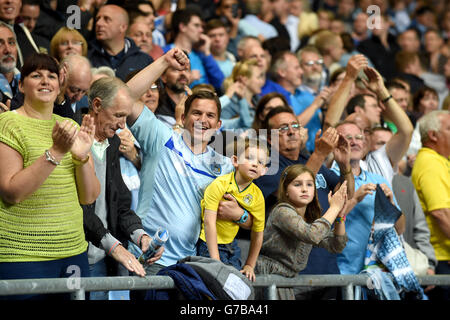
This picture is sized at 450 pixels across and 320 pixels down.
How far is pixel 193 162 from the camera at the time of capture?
4633 mm

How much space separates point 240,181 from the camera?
4562 mm

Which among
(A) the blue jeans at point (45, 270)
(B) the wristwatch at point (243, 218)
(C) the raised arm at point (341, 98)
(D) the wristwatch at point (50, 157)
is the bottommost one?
(A) the blue jeans at point (45, 270)

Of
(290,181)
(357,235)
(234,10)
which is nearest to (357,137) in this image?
(357,235)

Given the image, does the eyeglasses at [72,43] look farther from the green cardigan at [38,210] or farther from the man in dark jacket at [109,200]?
the green cardigan at [38,210]

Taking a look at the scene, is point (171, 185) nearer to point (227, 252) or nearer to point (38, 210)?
point (227, 252)

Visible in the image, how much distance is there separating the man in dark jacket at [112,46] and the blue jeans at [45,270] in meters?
2.91

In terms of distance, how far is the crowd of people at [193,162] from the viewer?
12.1 ft

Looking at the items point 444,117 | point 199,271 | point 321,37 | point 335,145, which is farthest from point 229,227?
point 321,37

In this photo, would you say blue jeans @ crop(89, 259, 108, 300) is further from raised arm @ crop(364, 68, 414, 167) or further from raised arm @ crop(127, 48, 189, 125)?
raised arm @ crop(364, 68, 414, 167)

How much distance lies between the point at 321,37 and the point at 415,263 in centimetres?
450

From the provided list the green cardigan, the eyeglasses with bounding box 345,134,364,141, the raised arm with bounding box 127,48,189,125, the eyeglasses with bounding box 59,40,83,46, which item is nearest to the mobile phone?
the eyeglasses with bounding box 59,40,83,46

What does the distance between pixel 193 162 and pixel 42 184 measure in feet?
4.01

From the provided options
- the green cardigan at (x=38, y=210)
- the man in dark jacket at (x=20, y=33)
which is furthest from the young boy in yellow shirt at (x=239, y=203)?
the man in dark jacket at (x=20, y=33)

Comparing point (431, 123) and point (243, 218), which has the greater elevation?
point (431, 123)
